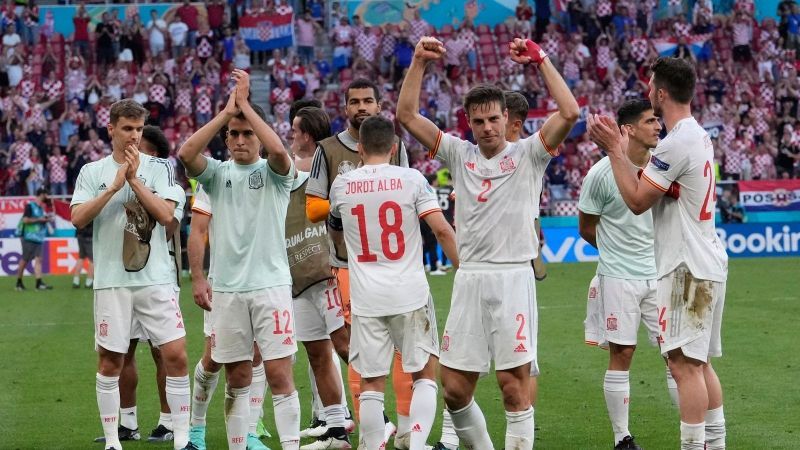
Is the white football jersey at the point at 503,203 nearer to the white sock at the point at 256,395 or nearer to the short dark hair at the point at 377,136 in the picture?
the short dark hair at the point at 377,136

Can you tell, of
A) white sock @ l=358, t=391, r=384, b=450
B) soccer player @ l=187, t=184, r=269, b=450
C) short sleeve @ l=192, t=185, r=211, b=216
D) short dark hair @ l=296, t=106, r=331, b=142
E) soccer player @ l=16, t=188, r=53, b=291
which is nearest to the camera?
white sock @ l=358, t=391, r=384, b=450

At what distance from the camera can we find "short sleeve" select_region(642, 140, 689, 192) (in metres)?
7.38

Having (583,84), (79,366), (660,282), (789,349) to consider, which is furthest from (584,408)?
(583,84)

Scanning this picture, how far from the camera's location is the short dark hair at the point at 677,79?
753 centimetres

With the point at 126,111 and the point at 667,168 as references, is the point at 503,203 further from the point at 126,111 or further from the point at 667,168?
the point at 126,111

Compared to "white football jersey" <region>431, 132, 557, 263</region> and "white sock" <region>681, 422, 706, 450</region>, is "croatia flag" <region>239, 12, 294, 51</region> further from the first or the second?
"white sock" <region>681, 422, 706, 450</region>

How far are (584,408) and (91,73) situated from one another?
90.6 ft

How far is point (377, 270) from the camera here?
789 centimetres

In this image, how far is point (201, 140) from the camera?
797 centimetres

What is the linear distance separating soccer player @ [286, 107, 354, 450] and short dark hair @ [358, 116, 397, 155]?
1354 millimetres

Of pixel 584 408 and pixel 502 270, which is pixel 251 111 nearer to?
pixel 502 270

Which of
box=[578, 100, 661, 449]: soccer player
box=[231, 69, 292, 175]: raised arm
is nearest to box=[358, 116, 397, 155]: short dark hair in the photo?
box=[231, 69, 292, 175]: raised arm

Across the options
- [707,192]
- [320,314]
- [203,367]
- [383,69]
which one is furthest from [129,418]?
[383,69]

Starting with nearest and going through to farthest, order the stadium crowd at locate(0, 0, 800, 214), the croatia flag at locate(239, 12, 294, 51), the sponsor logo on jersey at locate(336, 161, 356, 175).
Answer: the sponsor logo on jersey at locate(336, 161, 356, 175) → the stadium crowd at locate(0, 0, 800, 214) → the croatia flag at locate(239, 12, 294, 51)
